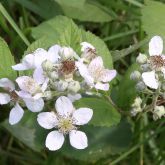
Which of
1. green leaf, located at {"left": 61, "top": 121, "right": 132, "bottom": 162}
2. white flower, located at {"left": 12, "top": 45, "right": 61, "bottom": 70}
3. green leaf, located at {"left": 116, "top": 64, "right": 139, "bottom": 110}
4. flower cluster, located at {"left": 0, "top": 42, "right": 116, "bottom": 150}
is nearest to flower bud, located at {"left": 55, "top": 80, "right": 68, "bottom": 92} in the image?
flower cluster, located at {"left": 0, "top": 42, "right": 116, "bottom": 150}

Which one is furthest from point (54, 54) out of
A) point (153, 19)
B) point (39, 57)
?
point (153, 19)

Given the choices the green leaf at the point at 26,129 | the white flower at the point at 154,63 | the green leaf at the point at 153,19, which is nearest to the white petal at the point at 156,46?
the white flower at the point at 154,63

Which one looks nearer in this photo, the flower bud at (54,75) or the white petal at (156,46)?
the flower bud at (54,75)

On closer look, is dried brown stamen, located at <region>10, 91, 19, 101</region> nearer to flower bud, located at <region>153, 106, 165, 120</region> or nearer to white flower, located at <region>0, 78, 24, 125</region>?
white flower, located at <region>0, 78, 24, 125</region>

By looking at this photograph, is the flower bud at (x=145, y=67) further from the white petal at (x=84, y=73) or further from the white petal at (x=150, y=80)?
the white petal at (x=84, y=73)

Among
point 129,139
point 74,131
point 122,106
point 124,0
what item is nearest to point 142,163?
point 129,139

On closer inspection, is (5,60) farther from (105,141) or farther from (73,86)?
(105,141)
